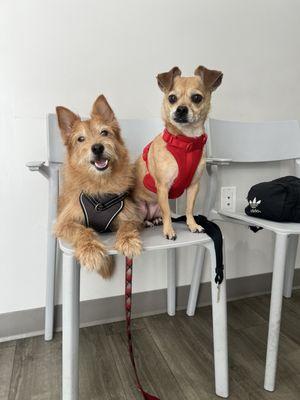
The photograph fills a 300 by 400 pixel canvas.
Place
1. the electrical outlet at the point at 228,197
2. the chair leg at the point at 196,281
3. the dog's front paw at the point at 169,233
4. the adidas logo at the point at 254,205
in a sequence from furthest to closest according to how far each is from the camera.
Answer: the electrical outlet at the point at 228,197, the chair leg at the point at 196,281, the adidas logo at the point at 254,205, the dog's front paw at the point at 169,233

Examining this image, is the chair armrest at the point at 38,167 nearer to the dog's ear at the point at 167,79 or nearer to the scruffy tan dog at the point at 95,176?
the scruffy tan dog at the point at 95,176

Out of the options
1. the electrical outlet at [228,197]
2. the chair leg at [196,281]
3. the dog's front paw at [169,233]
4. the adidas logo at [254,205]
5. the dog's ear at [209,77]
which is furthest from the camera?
the electrical outlet at [228,197]

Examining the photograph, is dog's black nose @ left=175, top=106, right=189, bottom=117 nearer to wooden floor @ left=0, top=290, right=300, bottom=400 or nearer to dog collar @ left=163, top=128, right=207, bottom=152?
dog collar @ left=163, top=128, right=207, bottom=152

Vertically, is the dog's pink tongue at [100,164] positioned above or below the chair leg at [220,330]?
above

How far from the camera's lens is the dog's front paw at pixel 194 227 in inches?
43.4

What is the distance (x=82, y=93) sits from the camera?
1.46m

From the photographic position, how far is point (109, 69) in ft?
4.88

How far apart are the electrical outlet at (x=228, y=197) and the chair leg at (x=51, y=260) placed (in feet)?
3.09

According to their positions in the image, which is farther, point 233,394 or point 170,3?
point 170,3

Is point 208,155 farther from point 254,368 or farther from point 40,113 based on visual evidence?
point 254,368

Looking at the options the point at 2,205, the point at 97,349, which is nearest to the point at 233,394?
the point at 97,349

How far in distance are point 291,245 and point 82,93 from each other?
4.75 ft

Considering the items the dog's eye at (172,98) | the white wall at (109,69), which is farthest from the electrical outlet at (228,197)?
the dog's eye at (172,98)

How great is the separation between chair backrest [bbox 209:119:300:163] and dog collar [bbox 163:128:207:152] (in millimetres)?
376
